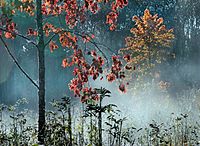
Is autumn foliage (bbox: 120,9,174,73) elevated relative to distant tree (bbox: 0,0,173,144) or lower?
elevated

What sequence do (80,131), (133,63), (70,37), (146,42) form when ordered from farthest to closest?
(133,63) → (146,42) → (80,131) → (70,37)

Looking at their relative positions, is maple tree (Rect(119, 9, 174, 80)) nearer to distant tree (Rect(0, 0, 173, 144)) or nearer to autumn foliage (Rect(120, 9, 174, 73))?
autumn foliage (Rect(120, 9, 174, 73))

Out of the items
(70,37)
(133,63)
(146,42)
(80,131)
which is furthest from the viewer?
(133,63)

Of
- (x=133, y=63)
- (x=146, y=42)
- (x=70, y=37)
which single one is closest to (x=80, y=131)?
(x=70, y=37)

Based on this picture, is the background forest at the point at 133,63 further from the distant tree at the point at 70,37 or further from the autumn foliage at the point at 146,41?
the distant tree at the point at 70,37

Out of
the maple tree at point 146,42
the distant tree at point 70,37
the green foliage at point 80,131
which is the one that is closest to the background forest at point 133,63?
the maple tree at point 146,42

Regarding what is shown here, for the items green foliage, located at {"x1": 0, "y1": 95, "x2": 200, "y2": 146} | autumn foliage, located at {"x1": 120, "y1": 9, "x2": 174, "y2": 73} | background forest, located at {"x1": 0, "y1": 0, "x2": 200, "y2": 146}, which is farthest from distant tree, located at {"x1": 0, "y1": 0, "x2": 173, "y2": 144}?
autumn foliage, located at {"x1": 120, "y1": 9, "x2": 174, "y2": 73}

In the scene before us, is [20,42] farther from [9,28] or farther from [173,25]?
[9,28]

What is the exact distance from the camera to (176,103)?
23781 mm

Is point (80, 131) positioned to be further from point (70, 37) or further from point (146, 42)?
point (146, 42)

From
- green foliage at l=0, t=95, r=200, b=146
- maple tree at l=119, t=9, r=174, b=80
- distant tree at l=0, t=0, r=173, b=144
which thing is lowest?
green foliage at l=0, t=95, r=200, b=146

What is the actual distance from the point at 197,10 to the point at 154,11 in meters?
4.89

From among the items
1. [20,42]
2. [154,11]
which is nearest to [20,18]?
[20,42]

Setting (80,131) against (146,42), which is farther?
(146,42)
